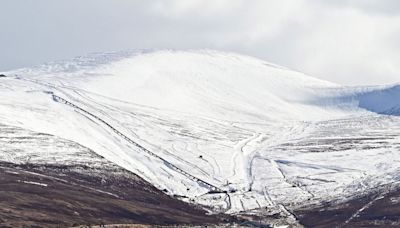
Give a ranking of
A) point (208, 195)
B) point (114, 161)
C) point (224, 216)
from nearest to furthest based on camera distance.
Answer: point (224, 216) → point (208, 195) → point (114, 161)

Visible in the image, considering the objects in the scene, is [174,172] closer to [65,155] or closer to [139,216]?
[65,155]

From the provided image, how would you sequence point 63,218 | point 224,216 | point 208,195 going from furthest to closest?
point 208,195
point 224,216
point 63,218

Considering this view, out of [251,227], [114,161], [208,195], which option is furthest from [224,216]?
[114,161]

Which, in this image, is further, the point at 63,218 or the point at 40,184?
the point at 40,184

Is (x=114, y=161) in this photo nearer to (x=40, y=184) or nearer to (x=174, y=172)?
(x=174, y=172)

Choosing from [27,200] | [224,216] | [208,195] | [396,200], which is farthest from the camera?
[208,195]

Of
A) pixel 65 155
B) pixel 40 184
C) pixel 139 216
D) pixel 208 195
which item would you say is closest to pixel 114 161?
pixel 65 155

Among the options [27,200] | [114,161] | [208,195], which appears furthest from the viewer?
[114,161]

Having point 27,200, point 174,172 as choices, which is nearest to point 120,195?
point 27,200

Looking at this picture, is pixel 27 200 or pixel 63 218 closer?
pixel 63 218
